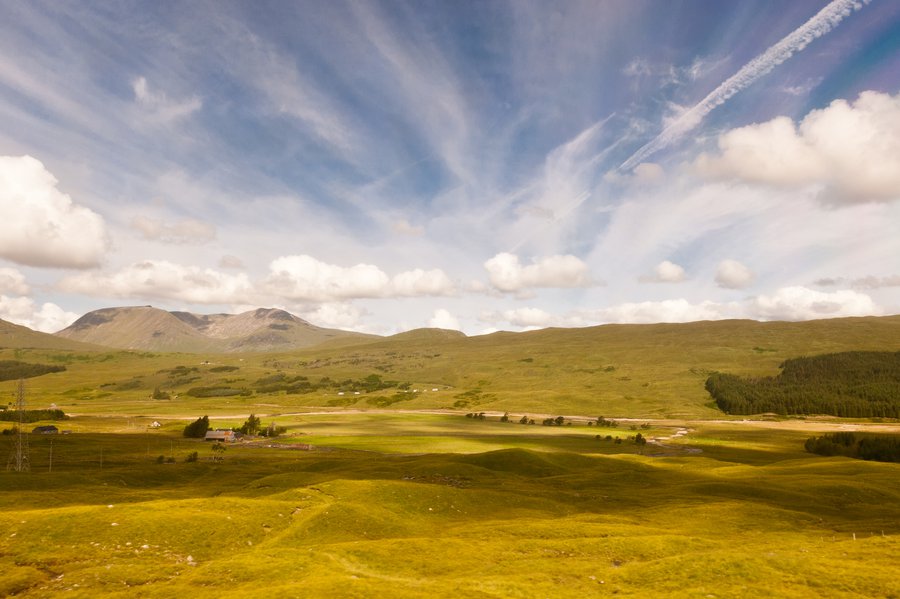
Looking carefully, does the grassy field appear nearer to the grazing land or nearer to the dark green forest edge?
the grazing land

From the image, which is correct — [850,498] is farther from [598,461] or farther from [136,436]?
[136,436]

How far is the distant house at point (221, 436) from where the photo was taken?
187750 mm

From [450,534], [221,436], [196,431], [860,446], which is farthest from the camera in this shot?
[196,431]

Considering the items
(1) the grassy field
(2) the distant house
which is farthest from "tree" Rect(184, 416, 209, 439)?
(1) the grassy field

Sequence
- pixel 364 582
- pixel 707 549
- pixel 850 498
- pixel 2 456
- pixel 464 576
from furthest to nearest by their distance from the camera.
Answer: pixel 2 456 < pixel 850 498 < pixel 707 549 < pixel 464 576 < pixel 364 582

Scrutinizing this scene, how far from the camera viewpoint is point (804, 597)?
104 ft

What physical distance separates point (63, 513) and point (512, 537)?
45923 millimetres

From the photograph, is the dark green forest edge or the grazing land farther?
the dark green forest edge

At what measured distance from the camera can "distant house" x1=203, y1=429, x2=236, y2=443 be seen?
616 ft

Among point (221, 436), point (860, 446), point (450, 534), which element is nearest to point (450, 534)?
point (450, 534)

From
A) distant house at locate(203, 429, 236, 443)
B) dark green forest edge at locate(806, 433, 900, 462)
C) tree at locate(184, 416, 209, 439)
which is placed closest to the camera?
dark green forest edge at locate(806, 433, 900, 462)

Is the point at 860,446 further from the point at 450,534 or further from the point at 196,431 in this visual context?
the point at 196,431

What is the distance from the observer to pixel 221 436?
19038 centimetres

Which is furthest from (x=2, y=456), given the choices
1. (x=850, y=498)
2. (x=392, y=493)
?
(x=850, y=498)
